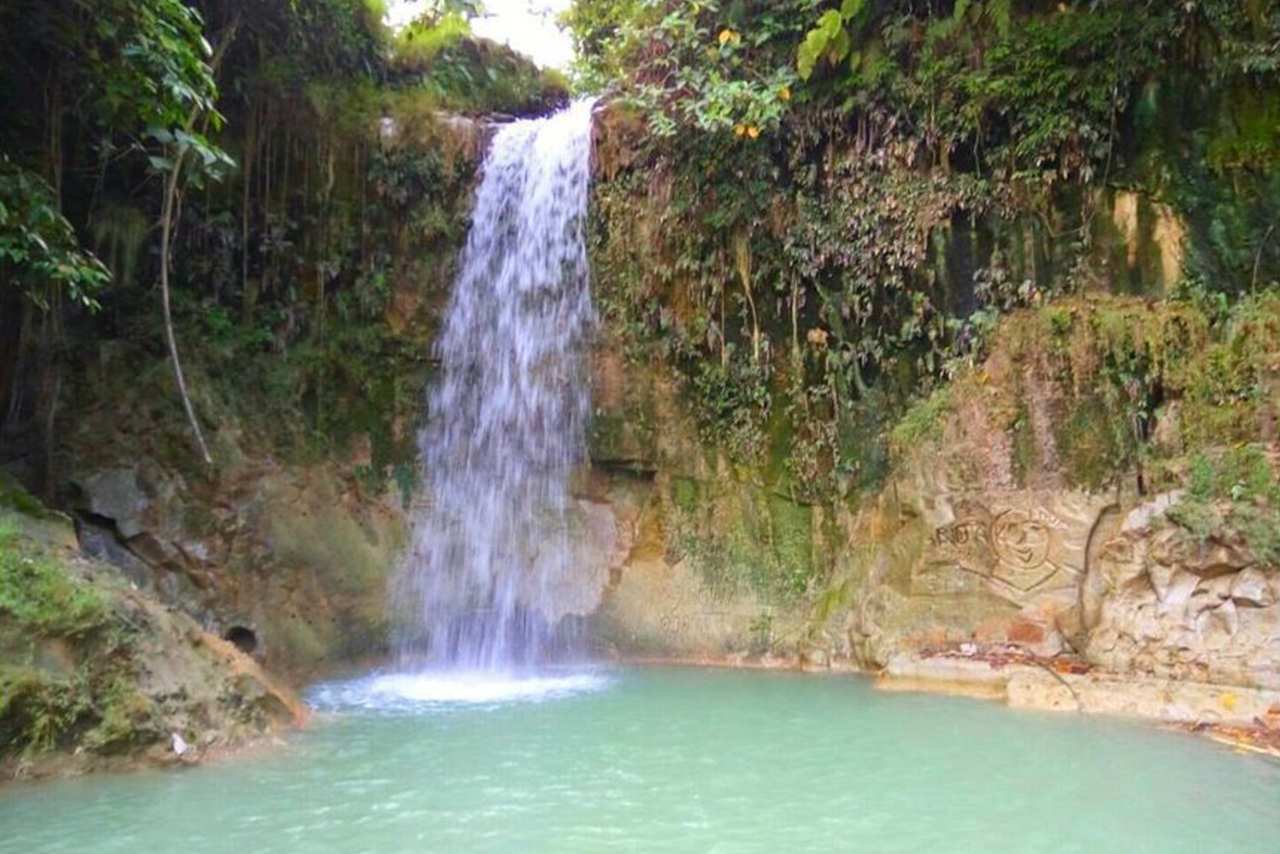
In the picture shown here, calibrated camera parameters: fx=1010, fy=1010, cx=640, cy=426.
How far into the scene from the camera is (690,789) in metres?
5.45

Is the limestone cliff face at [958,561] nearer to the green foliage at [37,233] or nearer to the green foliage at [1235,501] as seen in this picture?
the green foliage at [1235,501]

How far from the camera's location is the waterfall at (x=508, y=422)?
Answer: 10602 millimetres

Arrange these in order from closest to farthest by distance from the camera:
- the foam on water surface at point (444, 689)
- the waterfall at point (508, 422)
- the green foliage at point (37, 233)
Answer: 1. the green foliage at point (37, 233)
2. the foam on water surface at point (444, 689)
3. the waterfall at point (508, 422)

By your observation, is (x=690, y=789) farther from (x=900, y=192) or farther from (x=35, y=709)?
(x=900, y=192)

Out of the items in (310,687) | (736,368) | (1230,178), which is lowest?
(310,687)

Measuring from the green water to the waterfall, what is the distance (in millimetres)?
2999

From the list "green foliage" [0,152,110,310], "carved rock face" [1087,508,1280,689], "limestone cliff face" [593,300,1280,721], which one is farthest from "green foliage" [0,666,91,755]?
"carved rock face" [1087,508,1280,689]

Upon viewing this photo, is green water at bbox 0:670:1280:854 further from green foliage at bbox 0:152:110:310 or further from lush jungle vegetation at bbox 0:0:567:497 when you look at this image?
lush jungle vegetation at bbox 0:0:567:497

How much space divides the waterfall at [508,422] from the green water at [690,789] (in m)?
3.00

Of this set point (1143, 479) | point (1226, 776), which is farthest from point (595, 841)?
point (1143, 479)

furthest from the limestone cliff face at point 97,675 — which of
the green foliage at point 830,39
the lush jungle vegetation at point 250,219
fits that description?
the green foliage at point 830,39

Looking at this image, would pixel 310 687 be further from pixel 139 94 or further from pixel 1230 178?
pixel 1230 178

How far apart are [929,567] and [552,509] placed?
13.4 feet

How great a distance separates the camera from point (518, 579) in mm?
10805
